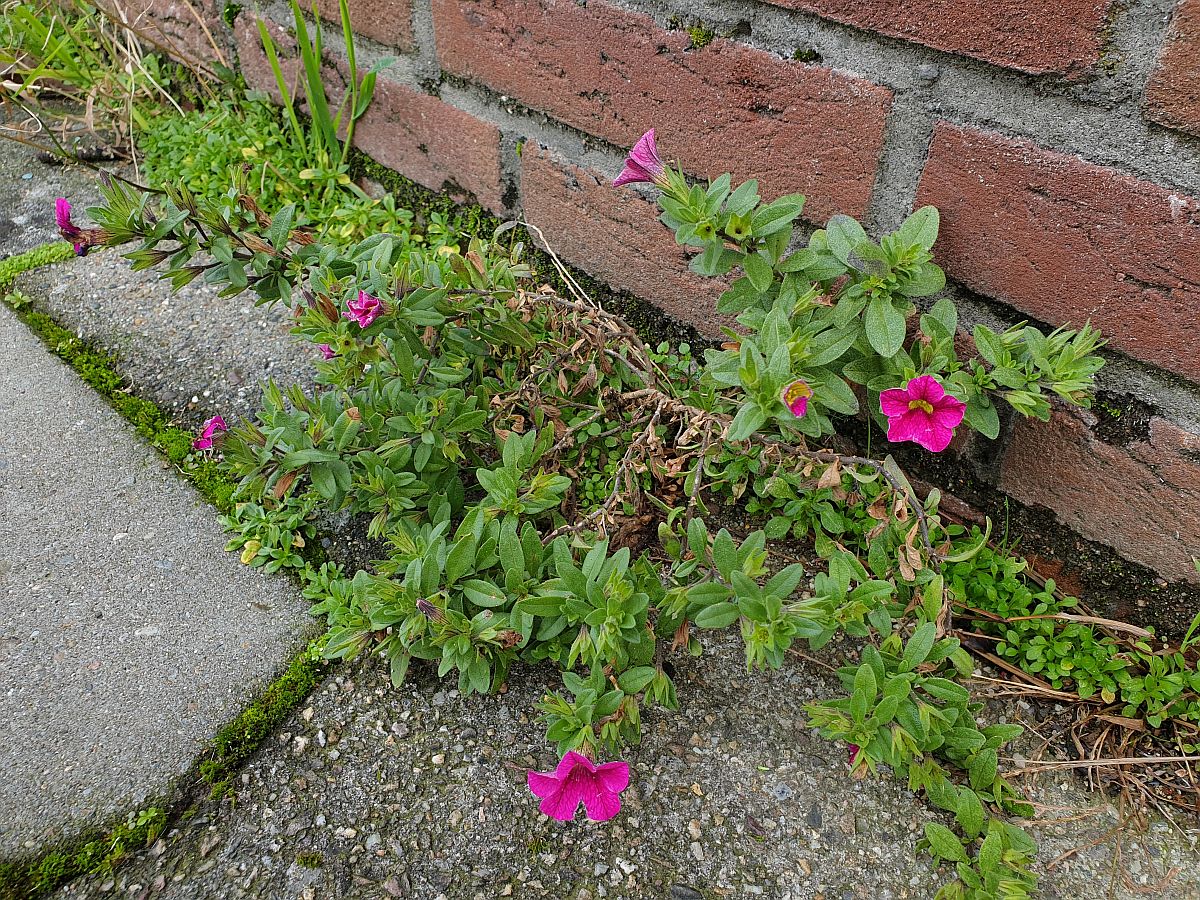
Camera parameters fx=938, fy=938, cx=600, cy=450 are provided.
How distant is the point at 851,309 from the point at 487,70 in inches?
40.1

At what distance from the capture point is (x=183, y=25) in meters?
2.68

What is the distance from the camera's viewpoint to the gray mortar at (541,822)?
48.0 inches

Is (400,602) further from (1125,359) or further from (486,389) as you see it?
(1125,359)

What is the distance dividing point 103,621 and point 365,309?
2.16 ft

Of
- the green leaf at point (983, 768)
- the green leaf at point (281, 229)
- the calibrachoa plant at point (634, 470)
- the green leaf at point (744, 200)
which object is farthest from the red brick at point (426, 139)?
the green leaf at point (983, 768)

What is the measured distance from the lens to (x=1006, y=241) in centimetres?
138

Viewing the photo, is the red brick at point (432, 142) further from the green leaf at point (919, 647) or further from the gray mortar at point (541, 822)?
the green leaf at point (919, 647)

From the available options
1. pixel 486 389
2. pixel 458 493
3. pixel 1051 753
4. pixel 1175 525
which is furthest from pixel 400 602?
pixel 1175 525

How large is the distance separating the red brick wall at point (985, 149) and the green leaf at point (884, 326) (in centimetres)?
19

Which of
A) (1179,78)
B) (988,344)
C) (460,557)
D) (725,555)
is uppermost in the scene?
(1179,78)

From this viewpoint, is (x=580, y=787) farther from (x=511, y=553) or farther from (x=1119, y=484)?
(x=1119, y=484)

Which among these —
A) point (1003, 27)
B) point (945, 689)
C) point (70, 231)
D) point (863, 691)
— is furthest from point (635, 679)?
point (70, 231)

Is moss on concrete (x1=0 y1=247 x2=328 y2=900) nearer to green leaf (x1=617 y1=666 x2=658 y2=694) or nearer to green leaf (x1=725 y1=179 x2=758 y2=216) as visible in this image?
green leaf (x1=617 y1=666 x2=658 y2=694)

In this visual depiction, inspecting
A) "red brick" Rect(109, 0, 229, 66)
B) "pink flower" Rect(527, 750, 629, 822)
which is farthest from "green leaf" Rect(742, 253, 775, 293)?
"red brick" Rect(109, 0, 229, 66)
